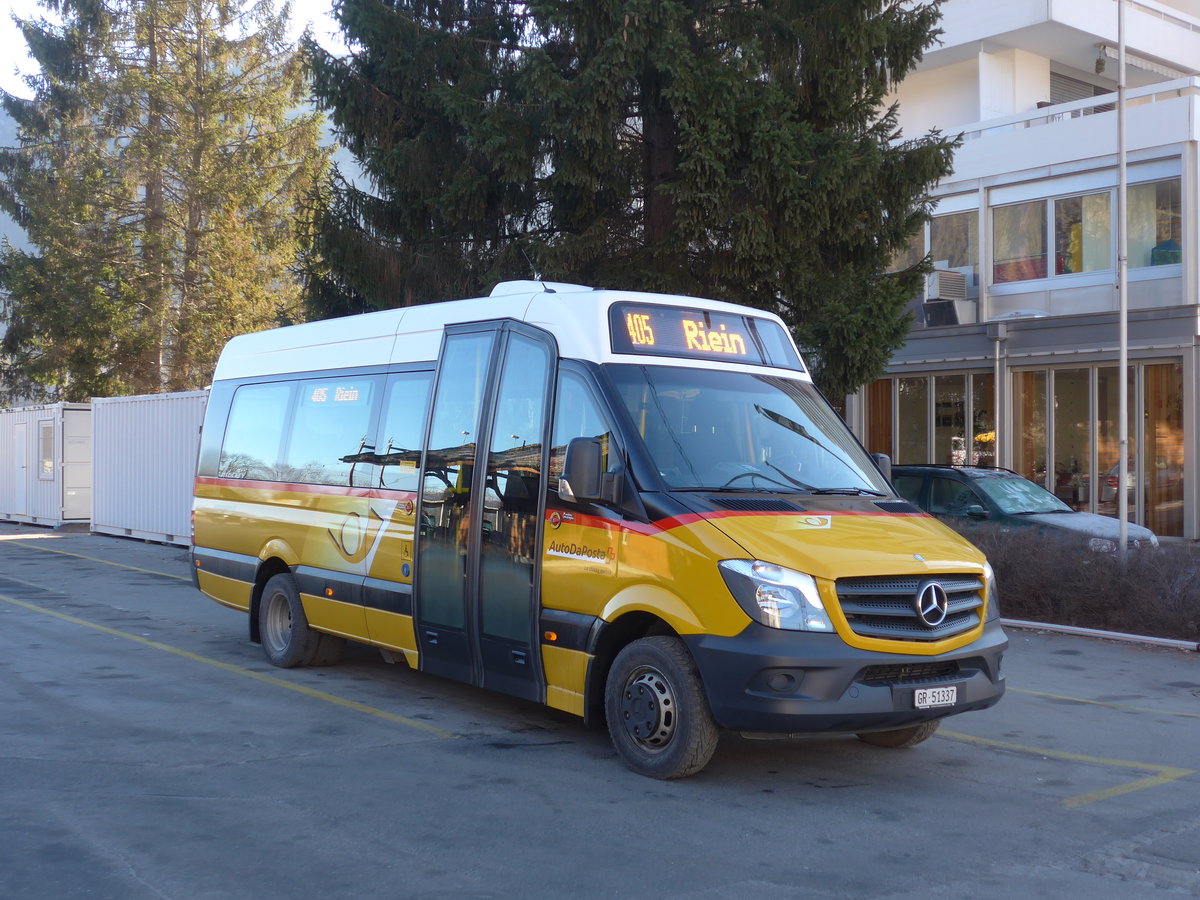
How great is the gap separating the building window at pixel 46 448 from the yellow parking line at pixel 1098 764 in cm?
2480

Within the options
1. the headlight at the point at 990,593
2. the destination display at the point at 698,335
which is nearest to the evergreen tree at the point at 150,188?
the destination display at the point at 698,335

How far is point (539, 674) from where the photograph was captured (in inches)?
292

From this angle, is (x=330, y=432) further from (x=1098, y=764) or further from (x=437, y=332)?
(x=1098, y=764)

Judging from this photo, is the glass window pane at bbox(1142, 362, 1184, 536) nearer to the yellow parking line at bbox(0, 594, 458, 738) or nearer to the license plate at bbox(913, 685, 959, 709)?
the license plate at bbox(913, 685, 959, 709)

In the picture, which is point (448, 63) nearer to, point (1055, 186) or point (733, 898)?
point (1055, 186)

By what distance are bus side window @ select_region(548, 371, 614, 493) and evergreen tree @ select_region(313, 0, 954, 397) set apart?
8.26 m

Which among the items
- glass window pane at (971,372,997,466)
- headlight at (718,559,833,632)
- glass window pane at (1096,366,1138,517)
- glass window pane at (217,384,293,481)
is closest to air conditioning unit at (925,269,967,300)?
glass window pane at (971,372,997,466)

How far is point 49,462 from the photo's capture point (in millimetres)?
28156

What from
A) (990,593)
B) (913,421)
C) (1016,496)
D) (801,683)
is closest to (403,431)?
(801,683)

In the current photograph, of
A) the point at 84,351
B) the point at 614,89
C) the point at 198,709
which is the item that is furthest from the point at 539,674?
the point at 84,351

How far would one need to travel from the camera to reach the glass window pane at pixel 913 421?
26.2 metres

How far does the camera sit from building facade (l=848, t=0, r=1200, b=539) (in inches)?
861

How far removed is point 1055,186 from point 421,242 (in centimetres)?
1284

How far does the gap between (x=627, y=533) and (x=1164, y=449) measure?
729 inches
